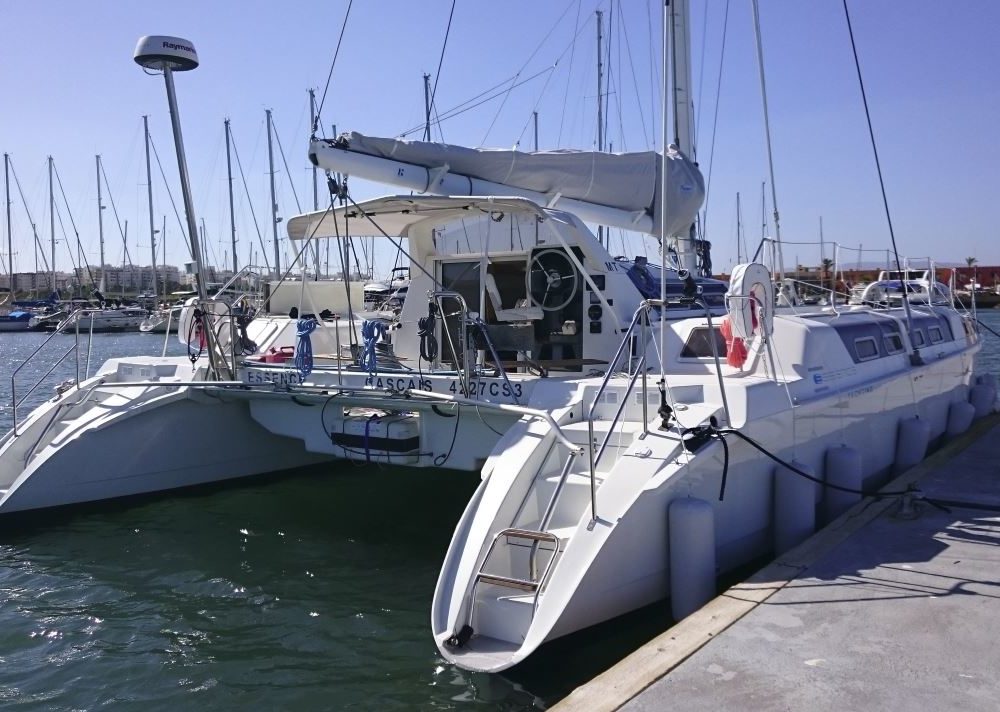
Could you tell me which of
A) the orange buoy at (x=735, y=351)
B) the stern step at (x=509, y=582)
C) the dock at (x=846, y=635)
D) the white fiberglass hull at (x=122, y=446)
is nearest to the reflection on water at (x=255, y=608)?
the white fiberglass hull at (x=122, y=446)

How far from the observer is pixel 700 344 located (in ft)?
25.4

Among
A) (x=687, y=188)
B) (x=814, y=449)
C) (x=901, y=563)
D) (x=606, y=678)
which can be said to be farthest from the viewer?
(x=687, y=188)

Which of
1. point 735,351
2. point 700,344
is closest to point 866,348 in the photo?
point 700,344

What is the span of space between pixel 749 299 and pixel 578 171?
8.72 ft

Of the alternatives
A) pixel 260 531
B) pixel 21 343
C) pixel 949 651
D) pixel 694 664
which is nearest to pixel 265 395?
pixel 260 531

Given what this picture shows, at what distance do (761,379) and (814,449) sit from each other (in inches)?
33.1

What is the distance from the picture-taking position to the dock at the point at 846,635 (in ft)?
13.0

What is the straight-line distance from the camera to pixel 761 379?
660cm

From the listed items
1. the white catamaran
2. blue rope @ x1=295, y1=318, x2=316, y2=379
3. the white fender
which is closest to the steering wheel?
the white catamaran

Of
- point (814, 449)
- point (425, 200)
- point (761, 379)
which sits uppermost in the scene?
point (425, 200)

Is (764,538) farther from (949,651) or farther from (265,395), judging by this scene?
(265,395)

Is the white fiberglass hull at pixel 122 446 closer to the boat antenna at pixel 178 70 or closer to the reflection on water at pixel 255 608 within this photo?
the reflection on water at pixel 255 608

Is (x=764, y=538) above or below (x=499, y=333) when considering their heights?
below

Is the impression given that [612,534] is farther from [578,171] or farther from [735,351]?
[578,171]
